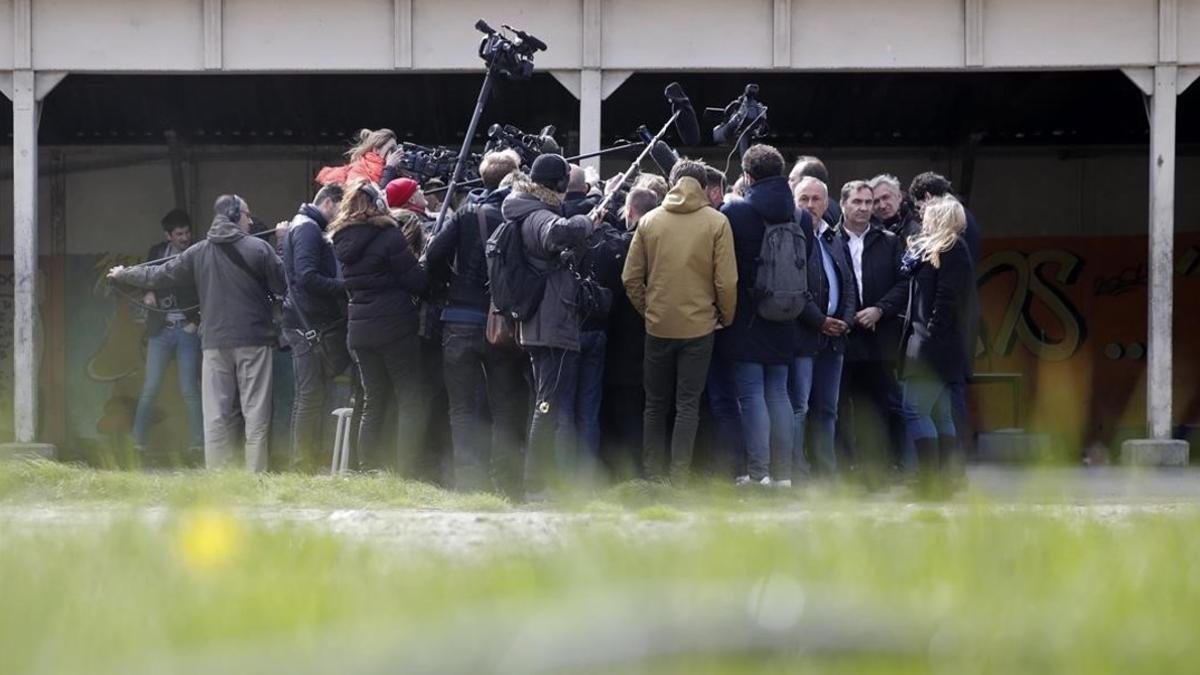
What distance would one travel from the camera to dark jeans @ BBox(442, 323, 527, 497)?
31.6ft

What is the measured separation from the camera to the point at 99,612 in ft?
10.5

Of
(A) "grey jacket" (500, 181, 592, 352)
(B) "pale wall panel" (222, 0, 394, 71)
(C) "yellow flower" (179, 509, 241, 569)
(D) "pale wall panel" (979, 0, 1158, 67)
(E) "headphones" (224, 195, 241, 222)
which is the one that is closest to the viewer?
(C) "yellow flower" (179, 509, 241, 569)

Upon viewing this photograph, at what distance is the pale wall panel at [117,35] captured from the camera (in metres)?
15.8

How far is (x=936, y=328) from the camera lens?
9.58m

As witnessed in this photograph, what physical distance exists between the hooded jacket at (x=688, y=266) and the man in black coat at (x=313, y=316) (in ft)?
6.68

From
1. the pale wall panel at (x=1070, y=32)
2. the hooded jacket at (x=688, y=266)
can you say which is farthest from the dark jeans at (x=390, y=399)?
the pale wall panel at (x=1070, y=32)

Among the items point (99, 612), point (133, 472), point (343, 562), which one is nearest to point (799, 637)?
point (99, 612)

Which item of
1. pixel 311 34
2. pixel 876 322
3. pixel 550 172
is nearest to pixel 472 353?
pixel 550 172

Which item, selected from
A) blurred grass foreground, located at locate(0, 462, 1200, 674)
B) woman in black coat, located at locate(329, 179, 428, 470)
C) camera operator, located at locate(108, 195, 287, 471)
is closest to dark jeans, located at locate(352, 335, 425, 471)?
woman in black coat, located at locate(329, 179, 428, 470)

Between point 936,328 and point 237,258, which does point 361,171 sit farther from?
point 936,328

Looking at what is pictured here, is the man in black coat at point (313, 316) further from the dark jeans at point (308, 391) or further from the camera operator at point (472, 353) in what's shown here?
the camera operator at point (472, 353)

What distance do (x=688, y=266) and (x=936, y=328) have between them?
1391 millimetres

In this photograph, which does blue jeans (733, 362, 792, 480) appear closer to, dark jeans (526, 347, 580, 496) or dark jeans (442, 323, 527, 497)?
dark jeans (526, 347, 580, 496)

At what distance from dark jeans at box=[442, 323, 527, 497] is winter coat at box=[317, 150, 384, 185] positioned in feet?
5.38
